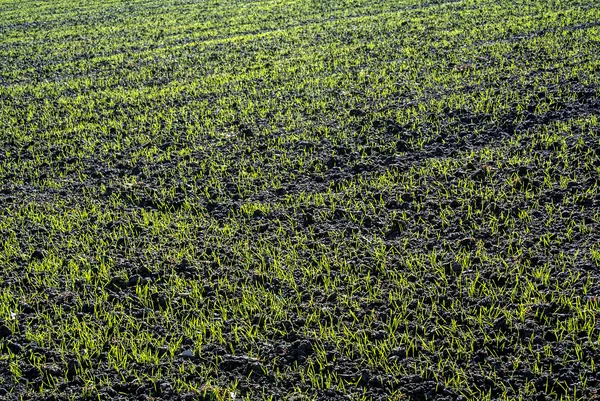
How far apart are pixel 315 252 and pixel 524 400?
67.4 inches

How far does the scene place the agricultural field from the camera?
3264 millimetres

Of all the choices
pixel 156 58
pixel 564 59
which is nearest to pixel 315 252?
pixel 564 59

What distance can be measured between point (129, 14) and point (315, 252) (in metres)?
15.1

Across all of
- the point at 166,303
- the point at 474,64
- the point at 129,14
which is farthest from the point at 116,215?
the point at 129,14

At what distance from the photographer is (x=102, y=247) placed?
4559 millimetres

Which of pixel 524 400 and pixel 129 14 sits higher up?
pixel 129 14

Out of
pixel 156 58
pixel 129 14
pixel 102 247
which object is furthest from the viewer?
pixel 129 14

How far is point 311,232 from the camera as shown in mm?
4543

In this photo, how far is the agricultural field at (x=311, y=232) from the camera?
326 cm

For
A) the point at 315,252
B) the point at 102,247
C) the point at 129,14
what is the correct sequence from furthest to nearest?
1. the point at 129,14
2. the point at 102,247
3. the point at 315,252

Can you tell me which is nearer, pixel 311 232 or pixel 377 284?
pixel 377 284

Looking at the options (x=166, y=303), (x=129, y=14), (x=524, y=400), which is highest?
(x=129, y=14)

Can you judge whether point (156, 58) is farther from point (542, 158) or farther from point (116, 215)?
point (542, 158)

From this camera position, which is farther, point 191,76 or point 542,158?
point 191,76
